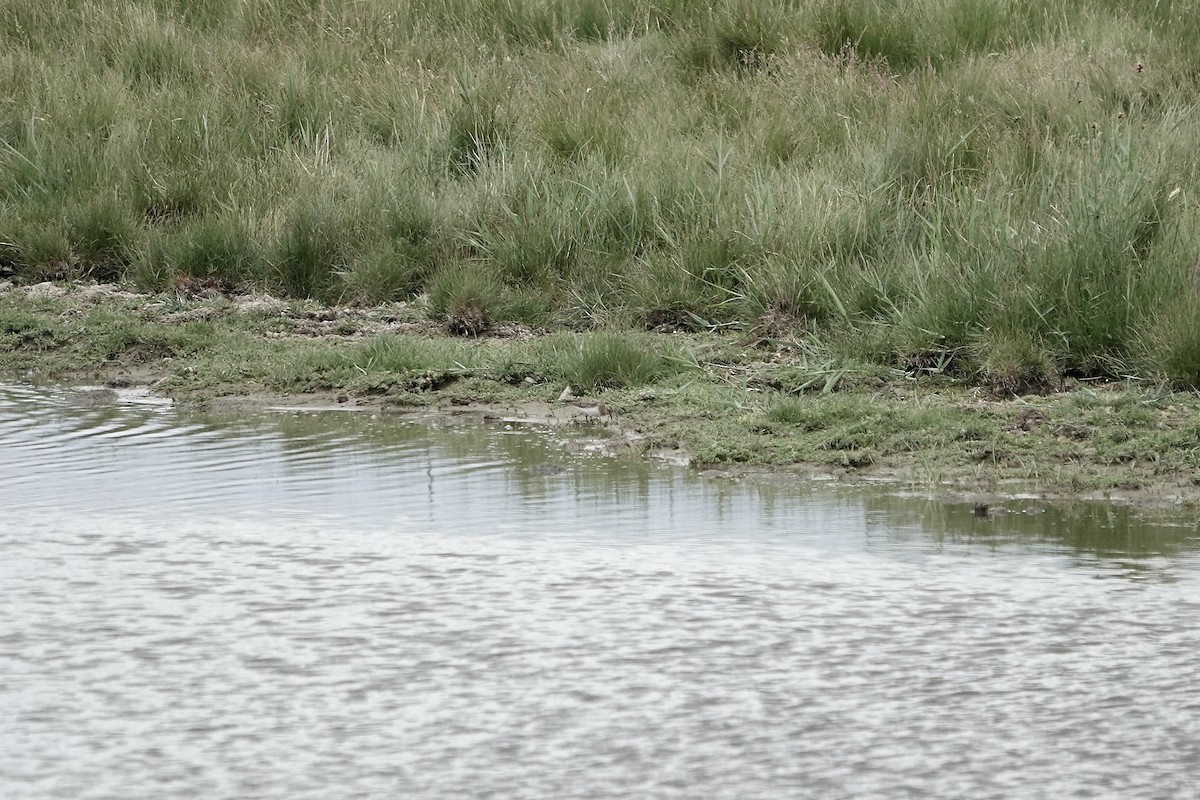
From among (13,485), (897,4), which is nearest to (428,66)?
(897,4)

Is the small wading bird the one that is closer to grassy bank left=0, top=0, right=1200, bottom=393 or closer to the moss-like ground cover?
the moss-like ground cover

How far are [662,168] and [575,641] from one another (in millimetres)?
5504

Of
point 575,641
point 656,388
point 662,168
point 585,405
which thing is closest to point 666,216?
point 662,168

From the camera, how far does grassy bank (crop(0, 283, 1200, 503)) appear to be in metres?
5.76

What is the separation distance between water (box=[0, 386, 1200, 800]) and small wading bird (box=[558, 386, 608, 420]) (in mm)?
961

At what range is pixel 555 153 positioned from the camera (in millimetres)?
9633

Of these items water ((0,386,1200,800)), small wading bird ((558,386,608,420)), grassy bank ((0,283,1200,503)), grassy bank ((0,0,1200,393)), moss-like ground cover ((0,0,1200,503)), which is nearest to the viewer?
water ((0,386,1200,800))

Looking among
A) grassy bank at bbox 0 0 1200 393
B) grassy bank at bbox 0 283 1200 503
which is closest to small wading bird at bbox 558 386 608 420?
grassy bank at bbox 0 283 1200 503

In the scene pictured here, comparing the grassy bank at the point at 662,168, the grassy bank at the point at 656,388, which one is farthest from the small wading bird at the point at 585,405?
the grassy bank at the point at 662,168

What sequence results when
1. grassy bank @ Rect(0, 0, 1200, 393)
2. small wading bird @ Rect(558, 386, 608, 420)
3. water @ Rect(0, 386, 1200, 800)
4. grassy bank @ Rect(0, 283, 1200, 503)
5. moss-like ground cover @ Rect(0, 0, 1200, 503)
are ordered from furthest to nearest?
grassy bank @ Rect(0, 0, 1200, 393) → small wading bird @ Rect(558, 386, 608, 420) → moss-like ground cover @ Rect(0, 0, 1200, 503) → grassy bank @ Rect(0, 283, 1200, 503) → water @ Rect(0, 386, 1200, 800)

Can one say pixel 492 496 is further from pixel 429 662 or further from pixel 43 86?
pixel 43 86

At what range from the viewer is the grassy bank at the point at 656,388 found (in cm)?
576

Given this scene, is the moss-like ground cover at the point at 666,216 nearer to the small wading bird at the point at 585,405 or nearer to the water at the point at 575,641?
the small wading bird at the point at 585,405

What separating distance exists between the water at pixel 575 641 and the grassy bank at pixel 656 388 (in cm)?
41
